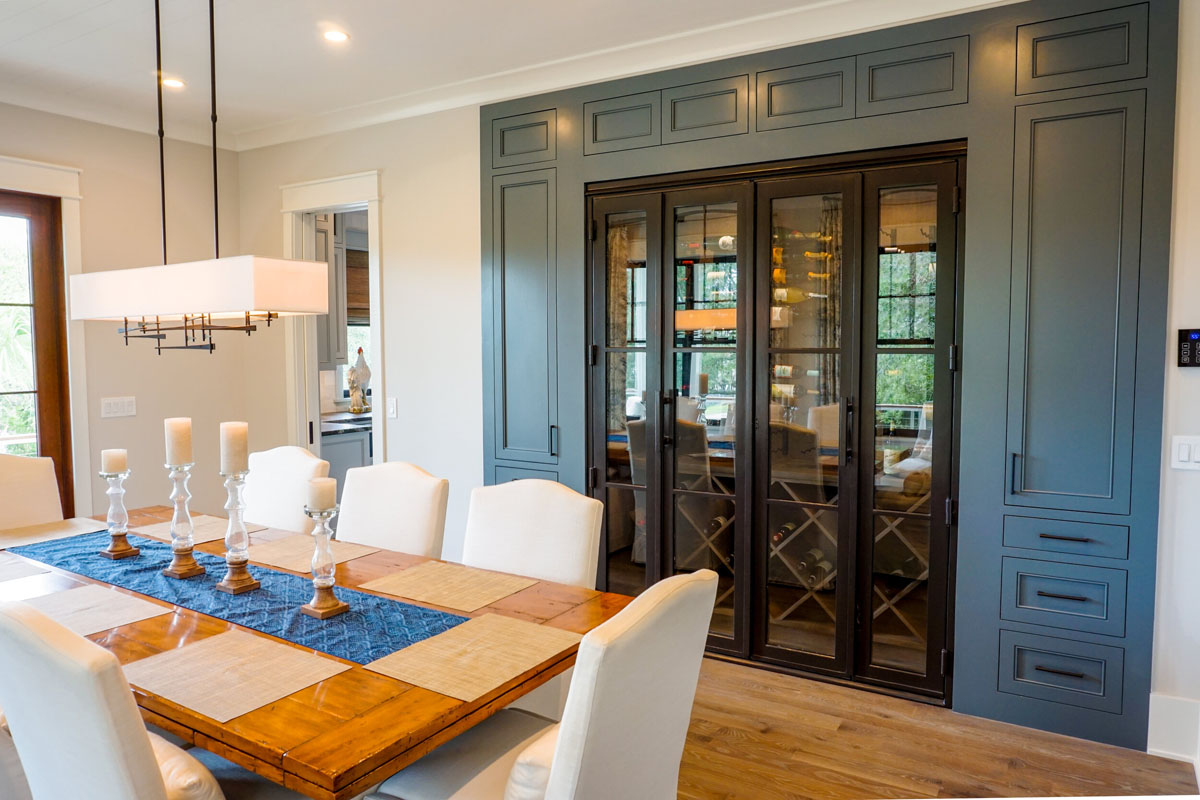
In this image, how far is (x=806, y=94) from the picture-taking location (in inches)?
122

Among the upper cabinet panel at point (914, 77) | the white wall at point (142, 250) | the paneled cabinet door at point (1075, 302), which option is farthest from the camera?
the white wall at point (142, 250)

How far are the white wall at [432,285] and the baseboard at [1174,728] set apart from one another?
2.93m

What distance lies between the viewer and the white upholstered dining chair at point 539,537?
2369mm

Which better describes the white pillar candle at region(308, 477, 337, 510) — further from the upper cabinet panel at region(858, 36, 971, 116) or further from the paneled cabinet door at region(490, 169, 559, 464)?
the upper cabinet panel at region(858, 36, 971, 116)

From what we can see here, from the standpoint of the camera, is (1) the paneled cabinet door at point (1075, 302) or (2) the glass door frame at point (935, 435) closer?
(1) the paneled cabinet door at point (1075, 302)

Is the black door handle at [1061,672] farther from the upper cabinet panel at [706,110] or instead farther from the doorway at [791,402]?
the upper cabinet panel at [706,110]

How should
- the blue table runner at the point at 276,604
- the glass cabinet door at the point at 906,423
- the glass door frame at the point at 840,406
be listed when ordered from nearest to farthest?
the blue table runner at the point at 276,604, the glass cabinet door at the point at 906,423, the glass door frame at the point at 840,406

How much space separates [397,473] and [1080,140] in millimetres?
2585

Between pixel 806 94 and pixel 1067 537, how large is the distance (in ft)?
6.19

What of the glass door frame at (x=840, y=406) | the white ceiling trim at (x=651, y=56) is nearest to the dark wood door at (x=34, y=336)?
the white ceiling trim at (x=651, y=56)

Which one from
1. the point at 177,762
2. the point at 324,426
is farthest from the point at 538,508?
the point at 324,426

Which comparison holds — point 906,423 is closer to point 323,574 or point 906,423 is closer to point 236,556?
point 323,574

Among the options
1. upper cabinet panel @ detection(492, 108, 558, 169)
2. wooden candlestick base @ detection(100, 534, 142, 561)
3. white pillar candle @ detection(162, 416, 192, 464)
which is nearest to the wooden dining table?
white pillar candle @ detection(162, 416, 192, 464)

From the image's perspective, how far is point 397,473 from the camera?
9.25ft
